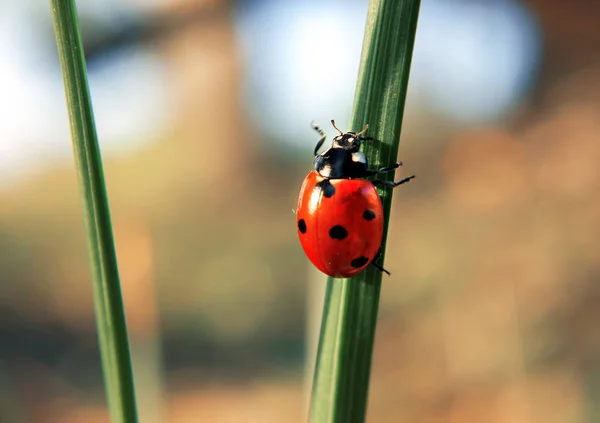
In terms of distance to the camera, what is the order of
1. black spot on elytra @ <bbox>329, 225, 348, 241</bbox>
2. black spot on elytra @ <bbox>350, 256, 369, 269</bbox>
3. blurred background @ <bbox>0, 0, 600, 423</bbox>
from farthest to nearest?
blurred background @ <bbox>0, 0, 600, 423</bbox> → black spot on elytra @ <bbox>329, 225, 348, 241</bbox> → black spot on elytra @ <bbox>350, 256, 369, 269</bbox>

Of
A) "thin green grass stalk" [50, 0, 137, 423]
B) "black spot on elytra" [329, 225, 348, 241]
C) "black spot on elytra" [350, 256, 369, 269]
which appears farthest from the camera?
"black spot on elytra" [329, 225, 348, 241]

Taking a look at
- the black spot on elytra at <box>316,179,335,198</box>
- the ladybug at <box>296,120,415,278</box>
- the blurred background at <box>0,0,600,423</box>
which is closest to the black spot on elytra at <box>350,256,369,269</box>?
the ladybug at <box>296,120,415,278</box>

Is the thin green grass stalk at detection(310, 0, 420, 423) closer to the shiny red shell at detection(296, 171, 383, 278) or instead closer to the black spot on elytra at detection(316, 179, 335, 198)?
the shiny red shell at detection(296, 171, 383, 278)

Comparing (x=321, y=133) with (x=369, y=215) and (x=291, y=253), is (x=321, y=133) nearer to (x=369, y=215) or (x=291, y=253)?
(x=369, y=215)

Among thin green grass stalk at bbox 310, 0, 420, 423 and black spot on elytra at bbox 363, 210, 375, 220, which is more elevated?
black spot on elytra at bbox 363, 210, 375, 220

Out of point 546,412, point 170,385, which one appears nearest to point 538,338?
point 546,412

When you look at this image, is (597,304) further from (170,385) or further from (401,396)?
(170,385)

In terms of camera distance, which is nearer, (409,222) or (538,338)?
(538,338)
